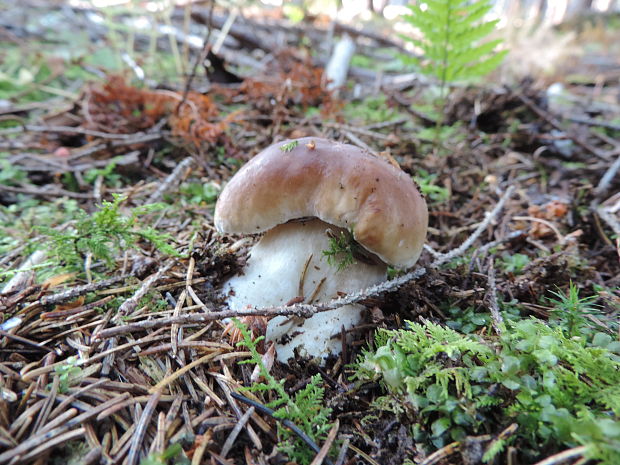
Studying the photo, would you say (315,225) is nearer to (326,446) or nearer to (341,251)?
(341,251)

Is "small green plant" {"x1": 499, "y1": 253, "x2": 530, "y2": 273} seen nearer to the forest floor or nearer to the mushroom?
the forest floor

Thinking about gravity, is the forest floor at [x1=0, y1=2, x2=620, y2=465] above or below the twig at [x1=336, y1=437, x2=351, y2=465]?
above

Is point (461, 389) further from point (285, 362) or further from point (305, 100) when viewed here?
point (305, 100)

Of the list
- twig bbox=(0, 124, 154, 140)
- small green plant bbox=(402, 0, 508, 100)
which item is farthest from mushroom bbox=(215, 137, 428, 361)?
small green plant bbox=(402, 0, 508, 100)

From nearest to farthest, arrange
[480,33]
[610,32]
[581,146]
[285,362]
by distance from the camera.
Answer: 1. [285,362]
2. [480,33]
3. [581,146]
4. [610,32]

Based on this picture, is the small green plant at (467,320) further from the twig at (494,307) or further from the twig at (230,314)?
the twig at (230,314)

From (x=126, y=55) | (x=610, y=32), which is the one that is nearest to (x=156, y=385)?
(x=126, y=55)

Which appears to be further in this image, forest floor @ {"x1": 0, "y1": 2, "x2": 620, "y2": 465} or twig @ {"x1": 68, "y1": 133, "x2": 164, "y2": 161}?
twig @ {"x1": 68, "y1": 133, "x2": 164, "y2": 161}
